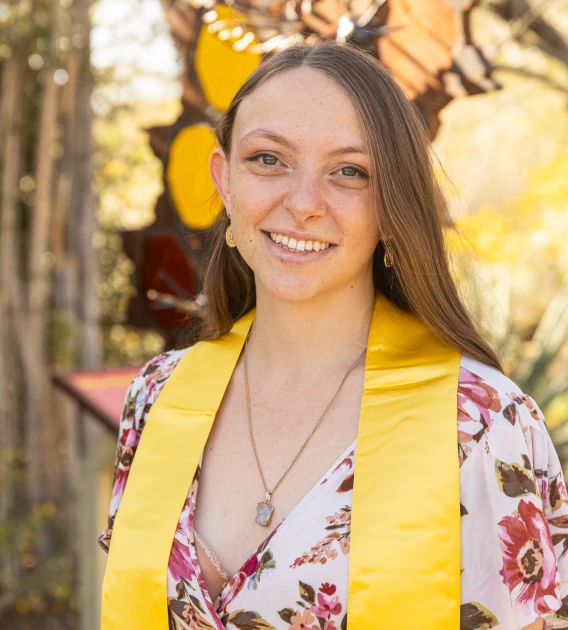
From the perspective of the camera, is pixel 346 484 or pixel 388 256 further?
pixel 388 256

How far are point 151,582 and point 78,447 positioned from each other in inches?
124

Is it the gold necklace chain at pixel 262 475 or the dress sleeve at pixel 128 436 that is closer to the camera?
the gold necklace chain at pixel 262 475

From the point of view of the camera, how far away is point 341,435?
1495 millimetres

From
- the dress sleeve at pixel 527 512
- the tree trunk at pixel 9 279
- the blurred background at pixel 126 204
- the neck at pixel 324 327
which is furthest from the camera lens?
the tree trunk at pixel 9 279

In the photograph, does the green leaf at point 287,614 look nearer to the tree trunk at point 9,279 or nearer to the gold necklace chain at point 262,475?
the gold necklace chain at point 262,475

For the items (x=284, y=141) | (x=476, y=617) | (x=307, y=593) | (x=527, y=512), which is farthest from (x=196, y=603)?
(x=284, y=141)

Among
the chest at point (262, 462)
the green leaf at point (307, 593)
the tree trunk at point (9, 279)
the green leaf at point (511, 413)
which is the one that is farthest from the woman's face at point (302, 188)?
the tree trunk at point (9, 279)

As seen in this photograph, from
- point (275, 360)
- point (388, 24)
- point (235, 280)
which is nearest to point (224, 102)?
point (388, 24)

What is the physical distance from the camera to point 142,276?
10.2 ft

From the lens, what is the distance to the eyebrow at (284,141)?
140cm

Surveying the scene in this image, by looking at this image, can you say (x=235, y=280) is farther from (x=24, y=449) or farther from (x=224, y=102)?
(x=24, y=449)

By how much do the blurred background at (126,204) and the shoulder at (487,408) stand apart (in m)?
0.36

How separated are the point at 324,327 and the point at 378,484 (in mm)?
323

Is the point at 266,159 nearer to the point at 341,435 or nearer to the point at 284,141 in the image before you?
the point at 284,141
